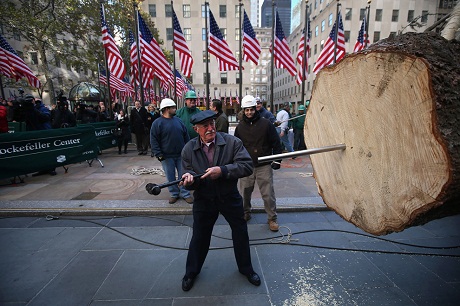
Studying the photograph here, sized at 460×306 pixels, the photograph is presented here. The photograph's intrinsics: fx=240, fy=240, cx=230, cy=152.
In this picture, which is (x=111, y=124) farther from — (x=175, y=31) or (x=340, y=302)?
(x=340, y=302)

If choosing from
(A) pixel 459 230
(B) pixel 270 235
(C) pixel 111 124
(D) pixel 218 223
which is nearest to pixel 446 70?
(B) pixel 270 235

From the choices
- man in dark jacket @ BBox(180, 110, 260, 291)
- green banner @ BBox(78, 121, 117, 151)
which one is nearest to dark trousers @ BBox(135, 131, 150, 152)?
green banner @ BBox(78, 121, 117, 151)

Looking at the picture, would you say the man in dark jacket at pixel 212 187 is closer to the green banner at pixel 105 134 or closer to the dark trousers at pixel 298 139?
the dark trousers at pixel 298 139

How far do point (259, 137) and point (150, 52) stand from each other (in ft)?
28.1

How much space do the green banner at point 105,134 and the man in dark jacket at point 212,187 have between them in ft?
27.7

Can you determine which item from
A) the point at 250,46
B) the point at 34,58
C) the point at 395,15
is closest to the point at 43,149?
the point at 250,46

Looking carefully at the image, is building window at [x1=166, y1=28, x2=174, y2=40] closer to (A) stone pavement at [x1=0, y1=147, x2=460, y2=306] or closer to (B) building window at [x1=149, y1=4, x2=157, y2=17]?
(B) building window at [x1=149, y1=4, x2=157, y2=17]

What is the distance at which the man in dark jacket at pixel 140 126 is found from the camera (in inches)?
390

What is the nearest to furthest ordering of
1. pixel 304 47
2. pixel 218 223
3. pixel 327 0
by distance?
pixel 218 223 < pixel 304 47 < pixel 327 0

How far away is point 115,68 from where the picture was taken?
10648 millimetres

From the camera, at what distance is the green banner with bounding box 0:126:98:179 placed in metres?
5.73

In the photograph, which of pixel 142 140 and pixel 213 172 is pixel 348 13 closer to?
pixel 142 140

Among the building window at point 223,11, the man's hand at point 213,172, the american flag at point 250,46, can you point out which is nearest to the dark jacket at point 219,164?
the man's hand at point 213,172

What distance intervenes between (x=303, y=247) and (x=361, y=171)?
1927mm
